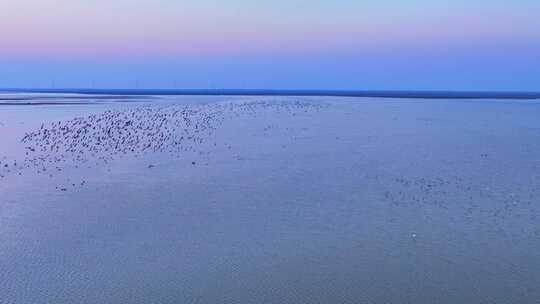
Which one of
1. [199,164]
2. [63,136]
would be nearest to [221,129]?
[63,136]

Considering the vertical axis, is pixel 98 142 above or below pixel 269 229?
below

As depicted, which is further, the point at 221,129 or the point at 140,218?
the point at 221,129

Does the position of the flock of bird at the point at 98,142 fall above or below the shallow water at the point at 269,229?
below

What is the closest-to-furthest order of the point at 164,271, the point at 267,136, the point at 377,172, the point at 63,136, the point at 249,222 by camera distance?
1. the point at 164,271
2. the point at 249,222
3. the point at 377,172
4. the point at 63,136
5. the point at 267,136

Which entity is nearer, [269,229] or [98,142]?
[269,229]

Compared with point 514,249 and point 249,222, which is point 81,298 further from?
point 514,249

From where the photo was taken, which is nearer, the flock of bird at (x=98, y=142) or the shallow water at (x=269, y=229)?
the shallow water at (x=269, y=229)

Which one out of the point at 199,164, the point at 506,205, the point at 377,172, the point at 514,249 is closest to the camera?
the point at 514,249

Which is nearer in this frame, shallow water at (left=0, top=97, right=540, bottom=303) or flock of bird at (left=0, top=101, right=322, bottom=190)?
shallow water at (left=0, top=97, right=540, bottom=303)
